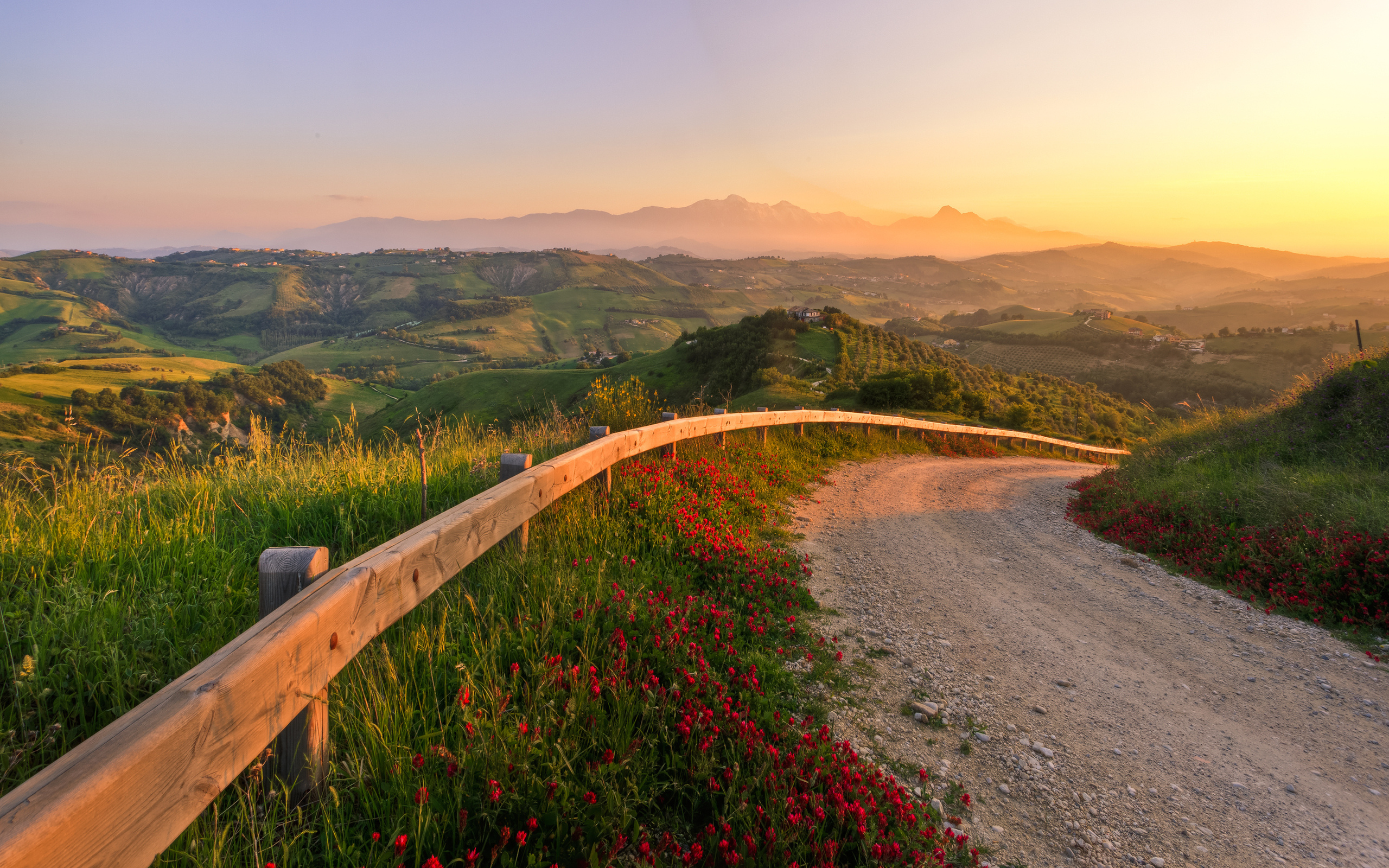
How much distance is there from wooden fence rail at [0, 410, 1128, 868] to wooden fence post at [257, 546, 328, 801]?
77 mm

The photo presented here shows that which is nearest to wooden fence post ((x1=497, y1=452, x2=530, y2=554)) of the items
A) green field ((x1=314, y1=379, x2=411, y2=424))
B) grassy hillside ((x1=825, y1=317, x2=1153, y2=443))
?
grassy hillside ((x1=825, y1=317, x2=1153, y2=443))

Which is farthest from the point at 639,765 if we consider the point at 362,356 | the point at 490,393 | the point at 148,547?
the point at 362,356

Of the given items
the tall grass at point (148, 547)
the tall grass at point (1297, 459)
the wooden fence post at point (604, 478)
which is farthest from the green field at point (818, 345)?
the tall grass at point (148, 547)

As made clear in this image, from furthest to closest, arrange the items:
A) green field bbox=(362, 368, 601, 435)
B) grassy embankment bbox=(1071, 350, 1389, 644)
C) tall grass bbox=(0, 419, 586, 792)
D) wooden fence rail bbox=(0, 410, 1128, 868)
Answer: green field bbox=(362, 368, 601, 435) → grassy embankment bbox=(1071, 350, 1389, 644) → tall grass bbox=(0, 419, 586, 792) → wooden fence rail bbox=(0, 410, 1128, 868)

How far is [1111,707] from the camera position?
4219 mm

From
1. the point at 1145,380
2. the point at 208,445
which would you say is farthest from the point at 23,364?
the point at 1145,380

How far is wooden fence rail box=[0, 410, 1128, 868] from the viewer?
120 centimetres

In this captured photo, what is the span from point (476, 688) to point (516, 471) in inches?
76.4

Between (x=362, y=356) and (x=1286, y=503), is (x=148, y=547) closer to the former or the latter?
(x=1286, y=503)

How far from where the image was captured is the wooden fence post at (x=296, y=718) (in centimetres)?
225

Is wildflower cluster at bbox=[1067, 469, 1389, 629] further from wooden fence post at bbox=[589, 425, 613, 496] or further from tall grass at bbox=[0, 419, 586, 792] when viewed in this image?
tall grass at bbox=[0, 419, 586, 792]

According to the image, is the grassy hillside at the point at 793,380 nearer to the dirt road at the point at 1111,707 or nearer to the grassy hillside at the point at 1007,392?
the grassy hillside at the point at 1007,392

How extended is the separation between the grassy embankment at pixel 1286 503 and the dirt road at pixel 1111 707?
541 mm

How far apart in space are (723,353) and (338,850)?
246 ft
